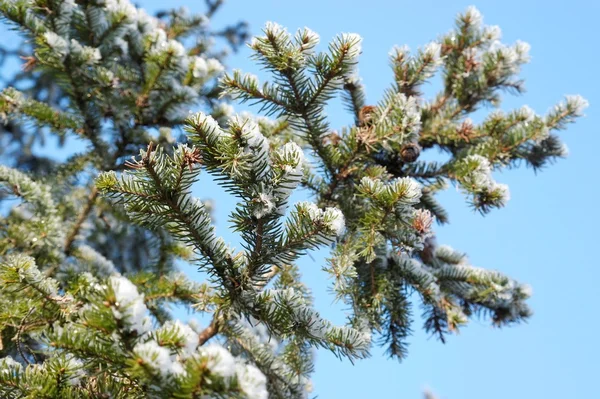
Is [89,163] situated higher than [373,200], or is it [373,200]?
[89,163]

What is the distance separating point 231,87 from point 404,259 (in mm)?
1075

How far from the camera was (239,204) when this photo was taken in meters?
1.71

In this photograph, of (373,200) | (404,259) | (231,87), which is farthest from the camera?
(404,259)

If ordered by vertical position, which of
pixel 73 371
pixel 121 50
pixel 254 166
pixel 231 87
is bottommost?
pixel 73 371

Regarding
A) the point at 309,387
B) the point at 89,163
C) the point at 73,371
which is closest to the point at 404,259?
the point at 309,387

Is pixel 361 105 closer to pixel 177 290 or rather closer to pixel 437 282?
pixel 437 282

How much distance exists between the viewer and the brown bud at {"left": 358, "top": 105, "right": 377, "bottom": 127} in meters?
2.63

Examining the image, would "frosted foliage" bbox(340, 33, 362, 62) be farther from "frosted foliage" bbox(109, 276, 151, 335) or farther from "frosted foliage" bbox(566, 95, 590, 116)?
"frosted foliage" bbox(566, 95, 590, 116)

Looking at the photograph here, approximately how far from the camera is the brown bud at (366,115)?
8.63 ft

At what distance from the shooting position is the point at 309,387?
10.3 ft

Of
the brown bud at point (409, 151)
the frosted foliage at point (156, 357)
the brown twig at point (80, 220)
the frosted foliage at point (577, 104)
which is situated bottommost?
the frosted foliage at point (156, 357)

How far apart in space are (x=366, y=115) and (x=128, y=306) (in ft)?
5.50

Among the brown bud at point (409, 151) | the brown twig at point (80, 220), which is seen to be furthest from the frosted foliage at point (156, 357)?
the brown twig at point (80, 220)

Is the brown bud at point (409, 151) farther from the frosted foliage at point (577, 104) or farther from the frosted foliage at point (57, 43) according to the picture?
the frosted foliage at point (57, 43)
